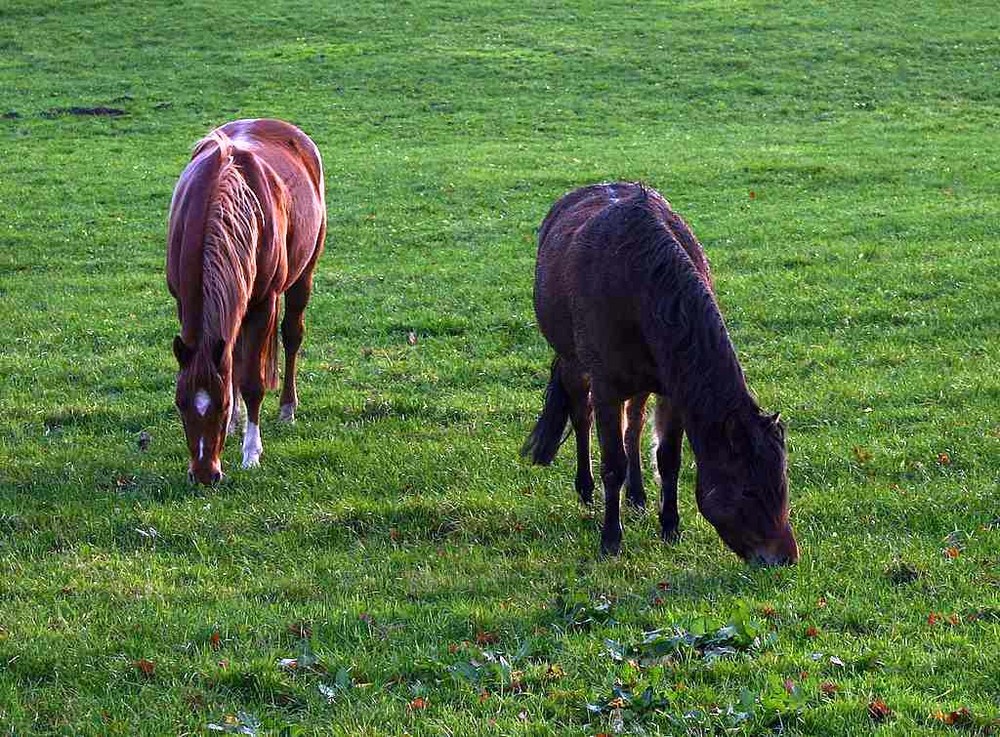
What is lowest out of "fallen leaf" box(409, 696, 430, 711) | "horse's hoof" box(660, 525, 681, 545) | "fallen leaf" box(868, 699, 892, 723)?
"horse's hoof" box(660, 525, 681, 545)

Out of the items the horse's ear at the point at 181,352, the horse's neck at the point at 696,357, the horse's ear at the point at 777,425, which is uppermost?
the horse's neck at the point at 696,357

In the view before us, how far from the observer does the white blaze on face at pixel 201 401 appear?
7602 mm

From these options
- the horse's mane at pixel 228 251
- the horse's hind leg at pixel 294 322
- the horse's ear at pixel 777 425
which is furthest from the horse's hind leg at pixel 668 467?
the horse's hind leg at pixel 294 322

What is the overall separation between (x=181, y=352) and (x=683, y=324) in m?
3.39

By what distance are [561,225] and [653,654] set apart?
11.2 feet

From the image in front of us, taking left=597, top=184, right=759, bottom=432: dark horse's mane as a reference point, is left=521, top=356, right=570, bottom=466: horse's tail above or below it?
below

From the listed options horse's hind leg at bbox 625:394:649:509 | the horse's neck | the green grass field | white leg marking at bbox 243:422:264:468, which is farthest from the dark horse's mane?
white leg marking at bbox 243:422:264:468

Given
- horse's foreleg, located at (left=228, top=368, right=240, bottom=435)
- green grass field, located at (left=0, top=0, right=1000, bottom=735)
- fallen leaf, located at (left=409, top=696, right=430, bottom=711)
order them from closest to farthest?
fallen leaf, located at (left=409, top=696, right=430, bottom=711) < green grass field, located at (left=0, top=0, right=1000, bottom=735) < horse's foreleg, located at (left=228, top=368, right=240, bottom=435)

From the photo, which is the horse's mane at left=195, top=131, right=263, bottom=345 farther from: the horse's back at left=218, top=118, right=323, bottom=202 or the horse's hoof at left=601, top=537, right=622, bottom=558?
the horse's hoof at left=601, top=537, right=622, bottom=558

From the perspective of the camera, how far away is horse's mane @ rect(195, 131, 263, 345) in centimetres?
780

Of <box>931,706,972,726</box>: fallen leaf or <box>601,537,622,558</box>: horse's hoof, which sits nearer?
<box>931,706,972,726</box>: fallen leaf

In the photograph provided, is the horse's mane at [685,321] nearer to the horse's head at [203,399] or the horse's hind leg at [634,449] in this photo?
the horse's hind leg at [634,449]

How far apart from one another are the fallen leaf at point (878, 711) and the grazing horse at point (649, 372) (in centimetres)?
147

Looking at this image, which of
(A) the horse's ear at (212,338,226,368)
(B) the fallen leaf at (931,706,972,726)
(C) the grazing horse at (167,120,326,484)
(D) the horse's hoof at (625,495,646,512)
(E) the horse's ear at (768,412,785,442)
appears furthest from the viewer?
(C) the grazing horse at (167,120,326,484)
